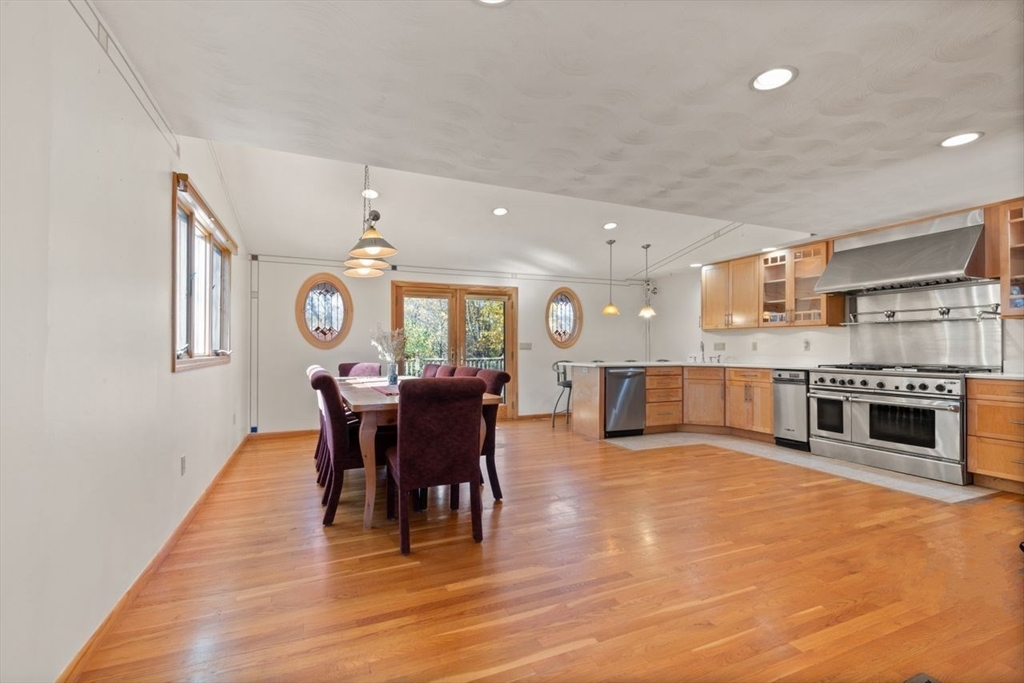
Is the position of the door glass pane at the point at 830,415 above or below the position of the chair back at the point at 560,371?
below

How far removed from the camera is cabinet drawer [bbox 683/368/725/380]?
19.1 feet

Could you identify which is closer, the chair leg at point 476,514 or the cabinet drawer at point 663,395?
the chair leg at point 476,514

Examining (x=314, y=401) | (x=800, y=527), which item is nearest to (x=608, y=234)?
(x=800, y=527)

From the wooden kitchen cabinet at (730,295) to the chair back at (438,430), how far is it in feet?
15.4

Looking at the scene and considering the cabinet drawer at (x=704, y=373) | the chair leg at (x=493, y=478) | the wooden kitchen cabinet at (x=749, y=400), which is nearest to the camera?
the chair leg at (x=493, y=478)

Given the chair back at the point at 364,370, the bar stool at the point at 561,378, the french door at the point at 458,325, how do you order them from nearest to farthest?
the chair back at the point at 364,370, the french door at the point at 458,325, the bar stool at the point at 561,378

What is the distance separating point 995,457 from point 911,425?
549 millimetres

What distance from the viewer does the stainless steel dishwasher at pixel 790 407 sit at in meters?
4.89

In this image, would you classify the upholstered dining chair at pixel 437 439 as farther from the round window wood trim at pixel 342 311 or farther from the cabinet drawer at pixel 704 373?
the cabinet drawer at pixel 704 373

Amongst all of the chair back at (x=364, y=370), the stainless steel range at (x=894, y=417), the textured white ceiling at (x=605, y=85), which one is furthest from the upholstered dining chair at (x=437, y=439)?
the stainless steel range at (x=894, y=417)

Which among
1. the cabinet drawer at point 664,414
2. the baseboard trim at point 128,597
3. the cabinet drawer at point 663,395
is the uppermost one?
the cabinet drawer at point 663,395

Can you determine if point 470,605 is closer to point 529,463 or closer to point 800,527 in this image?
point 800,527

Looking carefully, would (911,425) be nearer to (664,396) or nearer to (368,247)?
(664,396)

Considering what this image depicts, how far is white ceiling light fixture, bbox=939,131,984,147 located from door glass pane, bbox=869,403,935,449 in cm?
225
